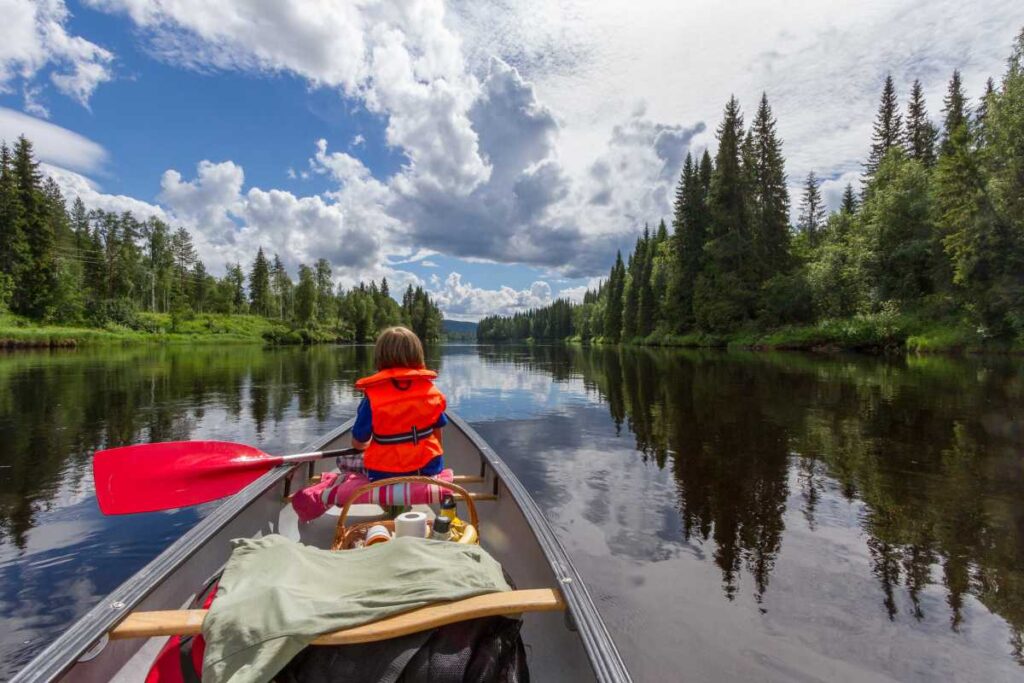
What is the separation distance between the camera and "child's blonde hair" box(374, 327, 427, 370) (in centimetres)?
391

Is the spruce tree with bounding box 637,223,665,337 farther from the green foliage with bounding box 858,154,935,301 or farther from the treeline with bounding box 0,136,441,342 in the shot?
the treeline with bounding box 0,136,441,342

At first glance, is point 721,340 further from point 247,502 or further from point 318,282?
Answer: point 318,282

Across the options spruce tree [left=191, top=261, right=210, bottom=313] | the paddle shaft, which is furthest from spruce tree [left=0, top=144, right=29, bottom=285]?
the paddle shaft

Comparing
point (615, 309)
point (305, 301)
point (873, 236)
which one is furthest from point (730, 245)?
point (305, 301)

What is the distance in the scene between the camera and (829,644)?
3852 millimetres

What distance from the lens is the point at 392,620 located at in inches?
78.8

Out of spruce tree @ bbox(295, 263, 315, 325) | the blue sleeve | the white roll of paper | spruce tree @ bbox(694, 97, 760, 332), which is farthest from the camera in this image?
spruce tree @ bbox(295, 263, 315, 325)

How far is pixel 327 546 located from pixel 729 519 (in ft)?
15.4

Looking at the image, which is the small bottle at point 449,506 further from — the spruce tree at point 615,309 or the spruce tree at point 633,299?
the spruce tree at point 615,309

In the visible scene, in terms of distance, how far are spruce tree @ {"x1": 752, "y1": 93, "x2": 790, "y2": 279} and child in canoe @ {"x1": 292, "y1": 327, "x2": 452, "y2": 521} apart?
157 feet

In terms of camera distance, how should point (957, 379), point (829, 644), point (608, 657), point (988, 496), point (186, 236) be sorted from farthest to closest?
point (186, 236), point (957, 379), point (988, 496), point (829, 644), point (608, 657)

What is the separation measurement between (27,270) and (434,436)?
209 ft

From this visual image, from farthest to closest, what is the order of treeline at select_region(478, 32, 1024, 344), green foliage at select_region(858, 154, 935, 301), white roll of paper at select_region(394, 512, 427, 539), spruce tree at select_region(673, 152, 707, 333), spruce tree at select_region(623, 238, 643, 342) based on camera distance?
1. spruce tree at select_region(623, 238, 643, 342)
2. spruce tree at select_region(673, 152, 707, 333)
3. green foliage at select_region(858, 154, 935, 301)
4. treeline at select_region(478, 32, 1024, 344)
5. white roll of paper at select_region(394, 512, 427, 539)

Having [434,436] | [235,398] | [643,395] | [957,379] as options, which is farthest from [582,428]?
[957,379]
